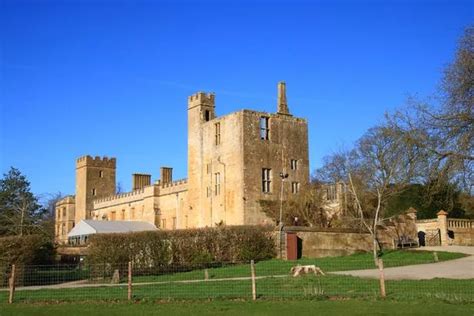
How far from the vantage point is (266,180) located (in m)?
50.1

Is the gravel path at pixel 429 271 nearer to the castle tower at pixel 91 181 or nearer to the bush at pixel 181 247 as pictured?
the bush at pixel 181 247

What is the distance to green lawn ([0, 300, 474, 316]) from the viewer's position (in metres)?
14.8

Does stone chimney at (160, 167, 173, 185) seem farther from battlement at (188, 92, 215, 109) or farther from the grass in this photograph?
the grass

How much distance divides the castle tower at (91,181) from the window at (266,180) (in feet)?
109

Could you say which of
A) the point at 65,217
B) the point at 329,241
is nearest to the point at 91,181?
the point at 65,217

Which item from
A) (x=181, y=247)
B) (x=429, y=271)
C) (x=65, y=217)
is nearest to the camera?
(x=429, y=271)

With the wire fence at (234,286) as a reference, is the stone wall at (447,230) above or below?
above

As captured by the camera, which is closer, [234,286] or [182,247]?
[234,286]

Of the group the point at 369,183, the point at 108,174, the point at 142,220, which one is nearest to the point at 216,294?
the point at 369,183

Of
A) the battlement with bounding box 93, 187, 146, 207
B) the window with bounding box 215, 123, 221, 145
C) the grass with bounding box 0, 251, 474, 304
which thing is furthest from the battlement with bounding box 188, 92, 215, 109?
the grass with bounding box 0, 251, 474, 304

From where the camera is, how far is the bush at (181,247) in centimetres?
3266

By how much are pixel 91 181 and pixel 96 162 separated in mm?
2532

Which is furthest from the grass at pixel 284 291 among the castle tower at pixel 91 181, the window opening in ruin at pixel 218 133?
the castle tower at pixel 91 181

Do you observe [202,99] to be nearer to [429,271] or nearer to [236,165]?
[236,165]
